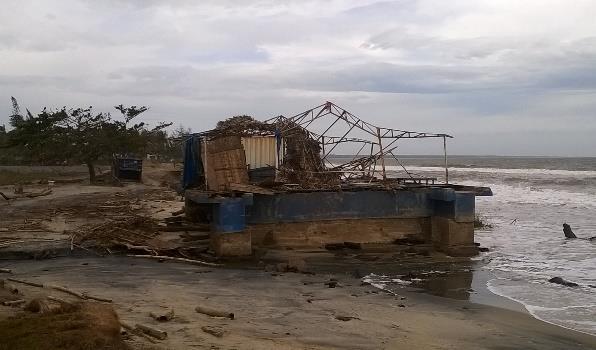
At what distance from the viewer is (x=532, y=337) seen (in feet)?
27.1

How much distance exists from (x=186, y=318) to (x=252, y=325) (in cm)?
86

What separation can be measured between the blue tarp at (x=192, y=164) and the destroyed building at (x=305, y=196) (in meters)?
0.06

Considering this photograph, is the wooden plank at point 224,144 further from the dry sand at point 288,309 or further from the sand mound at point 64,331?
the sand mound at point 64,331

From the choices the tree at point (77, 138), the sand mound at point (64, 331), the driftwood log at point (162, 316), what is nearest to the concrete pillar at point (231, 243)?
the driftwood log at point (162, 316)

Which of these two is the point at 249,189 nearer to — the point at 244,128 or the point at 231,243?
the point at 231,243

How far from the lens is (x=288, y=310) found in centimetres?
858

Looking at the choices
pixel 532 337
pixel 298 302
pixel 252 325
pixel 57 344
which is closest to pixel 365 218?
pixel 298 302

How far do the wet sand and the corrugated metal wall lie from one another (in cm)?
406

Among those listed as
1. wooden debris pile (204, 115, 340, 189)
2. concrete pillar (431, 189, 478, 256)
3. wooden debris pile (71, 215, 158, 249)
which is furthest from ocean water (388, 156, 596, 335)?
wooden debris pile (71, 215, 158, 249)

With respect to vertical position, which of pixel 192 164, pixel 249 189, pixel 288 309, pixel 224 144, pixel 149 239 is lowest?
pixel 288 309

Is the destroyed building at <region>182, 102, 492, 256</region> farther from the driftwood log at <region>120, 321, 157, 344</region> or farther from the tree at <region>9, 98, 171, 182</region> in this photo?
the tree at <region>9, 98, 171, 182</region>

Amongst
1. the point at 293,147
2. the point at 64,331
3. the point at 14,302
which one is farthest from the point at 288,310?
the point at 293,147

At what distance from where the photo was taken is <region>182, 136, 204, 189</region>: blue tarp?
53.1ft

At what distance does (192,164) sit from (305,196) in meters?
4.05
